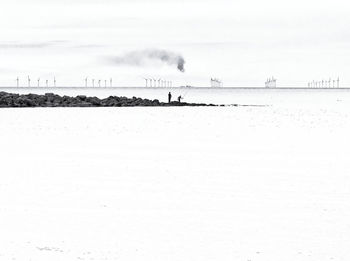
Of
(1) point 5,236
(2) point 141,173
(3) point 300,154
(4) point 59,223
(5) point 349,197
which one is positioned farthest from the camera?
(3) point 300,154

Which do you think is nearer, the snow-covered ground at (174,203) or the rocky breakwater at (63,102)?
the snow-covered ground at (174,203)

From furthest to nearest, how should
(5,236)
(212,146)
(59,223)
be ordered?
(212,146), (59,223), (5,236)

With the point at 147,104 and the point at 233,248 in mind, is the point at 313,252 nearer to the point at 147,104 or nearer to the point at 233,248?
the point at 233,248

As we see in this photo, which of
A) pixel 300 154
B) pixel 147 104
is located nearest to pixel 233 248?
pixel 300 154

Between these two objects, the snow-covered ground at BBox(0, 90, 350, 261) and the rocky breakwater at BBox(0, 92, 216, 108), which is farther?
the rocky breakwater at BBox(0, 92, 216, 108)

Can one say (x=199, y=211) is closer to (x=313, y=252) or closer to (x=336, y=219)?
(x=336, y=219)

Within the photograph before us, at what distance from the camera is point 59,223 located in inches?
310

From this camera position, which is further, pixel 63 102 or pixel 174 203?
pixel 63 102

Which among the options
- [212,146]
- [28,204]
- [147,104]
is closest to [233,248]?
[28,204]

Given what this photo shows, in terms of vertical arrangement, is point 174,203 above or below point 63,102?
above

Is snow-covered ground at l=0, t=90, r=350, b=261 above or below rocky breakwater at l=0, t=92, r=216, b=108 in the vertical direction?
above

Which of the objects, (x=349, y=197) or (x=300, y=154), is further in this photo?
(x=300, y=154)

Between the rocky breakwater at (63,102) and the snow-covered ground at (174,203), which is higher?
the snow-covered ground at (174,203)

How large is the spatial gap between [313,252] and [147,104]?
56675 mm
